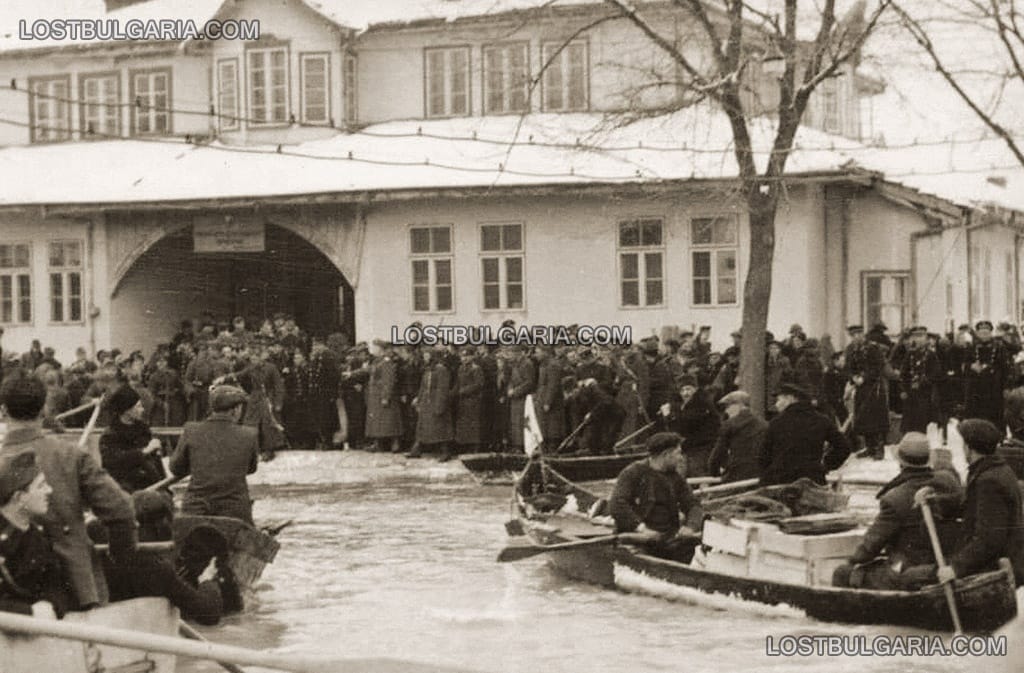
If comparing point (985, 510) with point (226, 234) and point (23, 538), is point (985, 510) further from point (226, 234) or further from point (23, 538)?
point (226, 234)

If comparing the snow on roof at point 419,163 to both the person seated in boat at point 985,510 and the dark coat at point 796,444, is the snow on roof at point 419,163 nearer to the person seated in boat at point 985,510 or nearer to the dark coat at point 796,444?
the dark coat at point 796,444

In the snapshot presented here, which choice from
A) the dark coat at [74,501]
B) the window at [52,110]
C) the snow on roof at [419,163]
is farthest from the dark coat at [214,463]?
the window at [52,110]

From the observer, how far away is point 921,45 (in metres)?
23.9

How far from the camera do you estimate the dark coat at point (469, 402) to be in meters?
25.3

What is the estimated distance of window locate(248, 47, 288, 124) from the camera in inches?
1331

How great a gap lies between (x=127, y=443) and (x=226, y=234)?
2108 cm

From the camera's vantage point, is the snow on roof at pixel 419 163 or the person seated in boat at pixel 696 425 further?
the snow on roof at pixel 419 163

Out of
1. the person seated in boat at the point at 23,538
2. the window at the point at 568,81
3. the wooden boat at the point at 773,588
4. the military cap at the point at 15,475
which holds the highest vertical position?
the window at the point at 568,81

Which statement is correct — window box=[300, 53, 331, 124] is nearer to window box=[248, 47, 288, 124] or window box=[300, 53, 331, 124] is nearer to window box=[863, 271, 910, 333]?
window box=[248, 47, 288, 124]

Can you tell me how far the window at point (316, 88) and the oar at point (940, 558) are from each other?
24.1 metres

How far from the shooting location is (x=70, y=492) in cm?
797

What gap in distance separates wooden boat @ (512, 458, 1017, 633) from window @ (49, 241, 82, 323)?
2006 cm

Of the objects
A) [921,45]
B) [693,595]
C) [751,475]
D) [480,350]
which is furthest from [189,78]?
[693,595]

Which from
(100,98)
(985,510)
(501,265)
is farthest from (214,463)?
(100,98)
